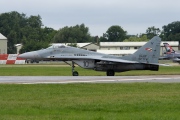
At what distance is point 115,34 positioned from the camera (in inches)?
6998

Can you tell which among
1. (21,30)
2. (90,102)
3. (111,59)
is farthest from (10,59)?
(21,30)

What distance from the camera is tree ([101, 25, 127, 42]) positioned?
573ft

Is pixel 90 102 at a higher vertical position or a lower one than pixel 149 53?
lower

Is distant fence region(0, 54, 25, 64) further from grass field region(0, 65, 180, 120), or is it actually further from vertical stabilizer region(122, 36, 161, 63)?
grass field region(0, 65, 180, 120)

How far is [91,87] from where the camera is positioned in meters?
23.2

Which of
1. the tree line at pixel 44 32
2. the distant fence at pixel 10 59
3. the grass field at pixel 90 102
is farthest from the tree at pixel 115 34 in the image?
the grass field at pixel 90 102

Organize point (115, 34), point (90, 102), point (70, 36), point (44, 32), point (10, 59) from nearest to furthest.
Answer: point (90, 102)
point (10, 59)
point (70, 36)
point (44, 32)
point (115, 34)

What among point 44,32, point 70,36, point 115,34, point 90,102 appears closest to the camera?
point 90,102

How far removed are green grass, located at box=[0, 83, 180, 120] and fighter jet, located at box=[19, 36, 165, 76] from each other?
13.1 m

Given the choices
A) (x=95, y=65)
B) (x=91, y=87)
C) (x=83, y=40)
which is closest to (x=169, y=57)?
(x=95, y=65)

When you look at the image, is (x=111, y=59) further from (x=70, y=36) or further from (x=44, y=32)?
(x=44, y=32)

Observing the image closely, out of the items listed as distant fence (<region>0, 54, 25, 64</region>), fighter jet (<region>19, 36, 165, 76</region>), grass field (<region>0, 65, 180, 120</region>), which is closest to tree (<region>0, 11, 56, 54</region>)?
distant fence (<region>0, 54, 25, 64</region>)

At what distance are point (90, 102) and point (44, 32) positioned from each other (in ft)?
466

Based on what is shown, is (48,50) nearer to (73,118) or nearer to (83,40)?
(73,118)
